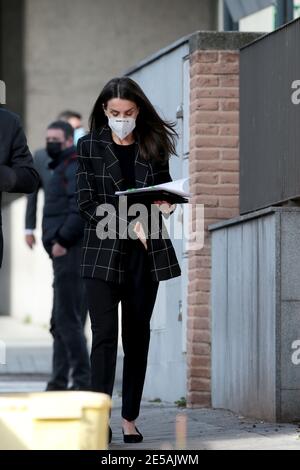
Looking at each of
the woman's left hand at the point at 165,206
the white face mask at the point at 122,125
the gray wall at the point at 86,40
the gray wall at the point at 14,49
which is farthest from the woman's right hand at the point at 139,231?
the gray wall at the point at 14,49

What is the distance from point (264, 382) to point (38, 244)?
45.0 feet

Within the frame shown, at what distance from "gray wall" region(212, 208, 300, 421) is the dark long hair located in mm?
1178

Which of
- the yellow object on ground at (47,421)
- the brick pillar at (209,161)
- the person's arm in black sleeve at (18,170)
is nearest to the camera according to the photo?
the yellow object on ground at (47,421)

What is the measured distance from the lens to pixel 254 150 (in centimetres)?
1059

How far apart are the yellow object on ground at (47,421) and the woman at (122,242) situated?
2517 millimetres

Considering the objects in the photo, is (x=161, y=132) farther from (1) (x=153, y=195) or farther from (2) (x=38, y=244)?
(2) (x=38, y=244)

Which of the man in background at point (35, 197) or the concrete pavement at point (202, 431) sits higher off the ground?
the man in background at point (35, 197)

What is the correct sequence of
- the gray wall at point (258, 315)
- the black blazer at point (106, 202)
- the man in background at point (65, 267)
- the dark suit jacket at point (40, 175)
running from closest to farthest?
the black blazer at point (106, 202), the gray wall at point (258, 315), the man in background at point (65, 267), the dark suit jacket at point (40, 175)

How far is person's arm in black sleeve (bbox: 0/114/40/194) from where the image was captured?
795cm

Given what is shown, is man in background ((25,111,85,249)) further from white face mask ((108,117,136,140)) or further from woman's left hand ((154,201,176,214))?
woman's left hand ((154,201,176,214))

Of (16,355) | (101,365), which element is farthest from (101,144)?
(16,355)

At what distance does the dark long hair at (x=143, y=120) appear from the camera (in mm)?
8445

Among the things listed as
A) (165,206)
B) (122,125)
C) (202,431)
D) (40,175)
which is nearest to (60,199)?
(40,175)

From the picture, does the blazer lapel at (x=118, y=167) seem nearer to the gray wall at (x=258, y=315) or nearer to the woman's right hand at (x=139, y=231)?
the woman's right hand at (x=139, y=231)
